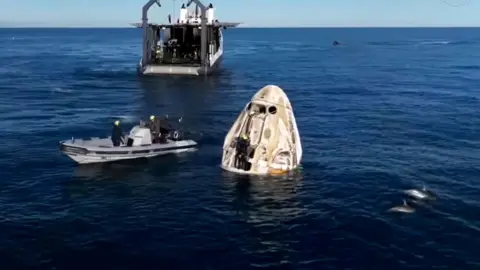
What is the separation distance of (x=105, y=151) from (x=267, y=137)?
1198 centimetres

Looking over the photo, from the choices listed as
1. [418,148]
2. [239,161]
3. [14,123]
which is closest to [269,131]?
[239,161]

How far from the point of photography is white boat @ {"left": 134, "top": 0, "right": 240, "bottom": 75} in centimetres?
10325

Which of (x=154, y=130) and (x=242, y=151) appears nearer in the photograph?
(x=242, y=151)

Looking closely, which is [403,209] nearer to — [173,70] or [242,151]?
[242,151]

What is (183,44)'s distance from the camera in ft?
376

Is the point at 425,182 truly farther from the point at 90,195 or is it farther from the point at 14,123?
the point at 14,123

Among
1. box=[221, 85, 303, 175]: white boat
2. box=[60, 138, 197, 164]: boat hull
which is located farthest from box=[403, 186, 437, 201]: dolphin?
box=[60, 138, 197, 164]: boat hull

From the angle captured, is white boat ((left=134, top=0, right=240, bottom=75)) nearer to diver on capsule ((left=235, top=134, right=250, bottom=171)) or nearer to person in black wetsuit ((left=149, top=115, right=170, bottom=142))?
person in black wetsuit ((left=149, top=115, right=170, bottom=142))

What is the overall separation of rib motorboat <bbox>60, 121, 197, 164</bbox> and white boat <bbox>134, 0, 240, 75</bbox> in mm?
58269

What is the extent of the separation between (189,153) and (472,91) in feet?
187

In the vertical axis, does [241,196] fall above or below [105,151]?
below

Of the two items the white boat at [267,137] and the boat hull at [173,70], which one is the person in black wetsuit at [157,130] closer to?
the white boat at [267,137]

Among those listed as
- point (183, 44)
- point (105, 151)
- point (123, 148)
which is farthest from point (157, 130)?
point (183, 44)

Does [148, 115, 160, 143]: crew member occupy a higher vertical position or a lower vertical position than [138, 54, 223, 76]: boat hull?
lower
